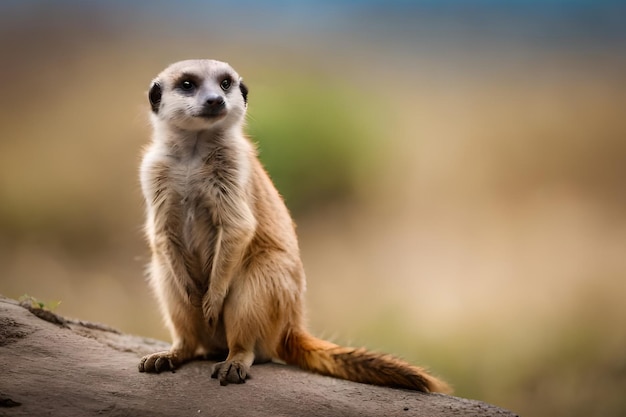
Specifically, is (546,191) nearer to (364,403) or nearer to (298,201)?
(298,201)

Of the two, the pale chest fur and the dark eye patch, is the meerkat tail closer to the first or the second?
the pale chest fur

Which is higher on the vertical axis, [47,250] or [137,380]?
[47,250]

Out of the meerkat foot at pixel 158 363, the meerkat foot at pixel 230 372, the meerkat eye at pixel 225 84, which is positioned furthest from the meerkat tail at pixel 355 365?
the meerkat eye at pixel 225 84

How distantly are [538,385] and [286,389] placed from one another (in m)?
2.45

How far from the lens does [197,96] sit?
328 cm

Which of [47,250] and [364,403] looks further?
[47,250]

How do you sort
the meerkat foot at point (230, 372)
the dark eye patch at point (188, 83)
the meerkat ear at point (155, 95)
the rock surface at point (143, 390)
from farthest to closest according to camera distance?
the meerkat ear at point (155, 95) < the dark eye patch at point (188, 83) < the meerkat foot at point (230, 372) < the rock surface at point (143, 390)

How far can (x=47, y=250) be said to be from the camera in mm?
5152

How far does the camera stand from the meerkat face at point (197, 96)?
3.27 metres

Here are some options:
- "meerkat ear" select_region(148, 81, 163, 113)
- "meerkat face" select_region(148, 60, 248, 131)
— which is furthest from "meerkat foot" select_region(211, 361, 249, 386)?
"meerkat ear" select_region(148, 81, 163, 113)

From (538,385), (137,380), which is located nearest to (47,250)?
(137,380)

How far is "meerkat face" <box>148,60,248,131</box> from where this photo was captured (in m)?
3.27

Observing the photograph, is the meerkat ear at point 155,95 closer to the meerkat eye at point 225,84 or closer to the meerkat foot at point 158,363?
the meerkat eye at point 225,84

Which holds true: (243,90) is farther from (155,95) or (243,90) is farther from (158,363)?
(158,363)
